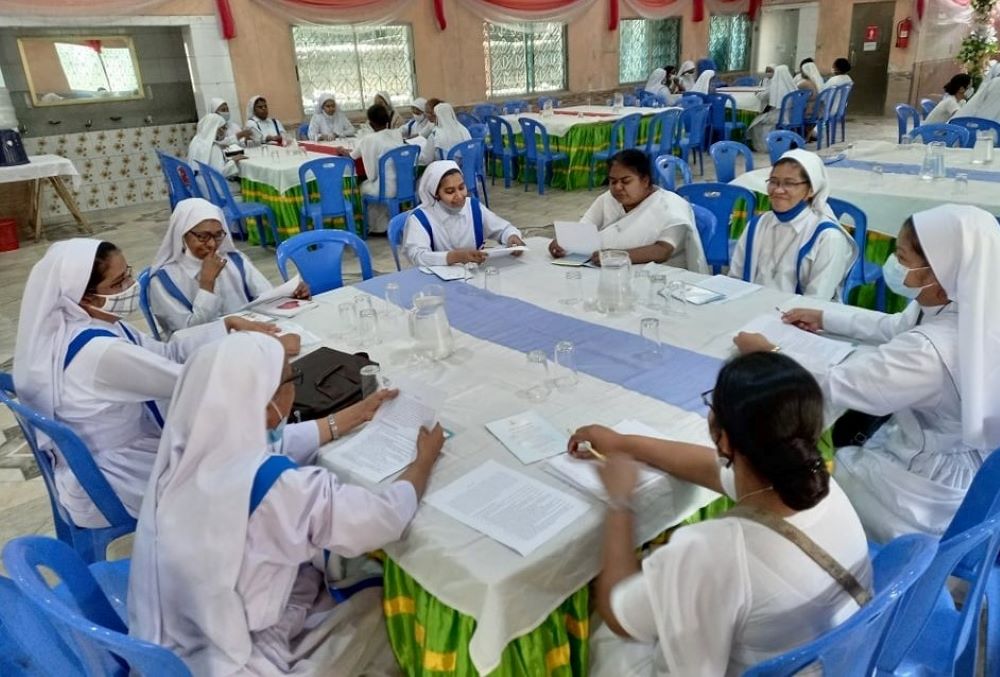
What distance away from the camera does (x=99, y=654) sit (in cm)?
118

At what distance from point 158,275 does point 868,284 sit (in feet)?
11.1

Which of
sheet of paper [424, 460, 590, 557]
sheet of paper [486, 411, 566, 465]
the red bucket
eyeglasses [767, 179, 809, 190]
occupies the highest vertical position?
→ eyeglasses [767, 179, 809, 190]

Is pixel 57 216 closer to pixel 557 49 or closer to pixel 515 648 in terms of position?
pixel 557 49

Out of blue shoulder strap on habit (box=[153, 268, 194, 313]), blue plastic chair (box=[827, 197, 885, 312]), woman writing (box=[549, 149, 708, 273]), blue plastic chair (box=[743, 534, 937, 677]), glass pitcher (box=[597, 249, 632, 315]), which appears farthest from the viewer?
blue plastic chair (box=[827, 197, 885, 312])

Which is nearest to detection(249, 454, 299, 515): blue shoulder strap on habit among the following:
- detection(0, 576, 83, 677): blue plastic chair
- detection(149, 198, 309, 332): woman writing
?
detection(0, 576, 83, 677): blue plastic chair

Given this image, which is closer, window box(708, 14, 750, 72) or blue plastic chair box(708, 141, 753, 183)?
blue plastic chair box(708, 141, 753, 183)

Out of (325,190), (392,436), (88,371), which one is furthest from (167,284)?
(325,190)

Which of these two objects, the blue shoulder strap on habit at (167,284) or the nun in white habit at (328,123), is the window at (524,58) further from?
the blue shoulder strap on habit at (167,284)

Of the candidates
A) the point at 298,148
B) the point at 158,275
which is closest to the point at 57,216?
the point at 298,148

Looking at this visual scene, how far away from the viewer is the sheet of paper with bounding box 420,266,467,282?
285 centimetres

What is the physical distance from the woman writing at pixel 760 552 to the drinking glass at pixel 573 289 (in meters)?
1.39

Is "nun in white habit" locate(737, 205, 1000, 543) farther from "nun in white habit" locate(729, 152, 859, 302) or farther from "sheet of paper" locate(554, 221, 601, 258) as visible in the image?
"sheet of paper" locate(554, 221, 601, 258)

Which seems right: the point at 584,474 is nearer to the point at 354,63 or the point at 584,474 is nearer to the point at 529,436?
the point at 529,436

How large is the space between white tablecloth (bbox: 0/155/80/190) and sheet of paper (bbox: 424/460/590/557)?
6.91m
